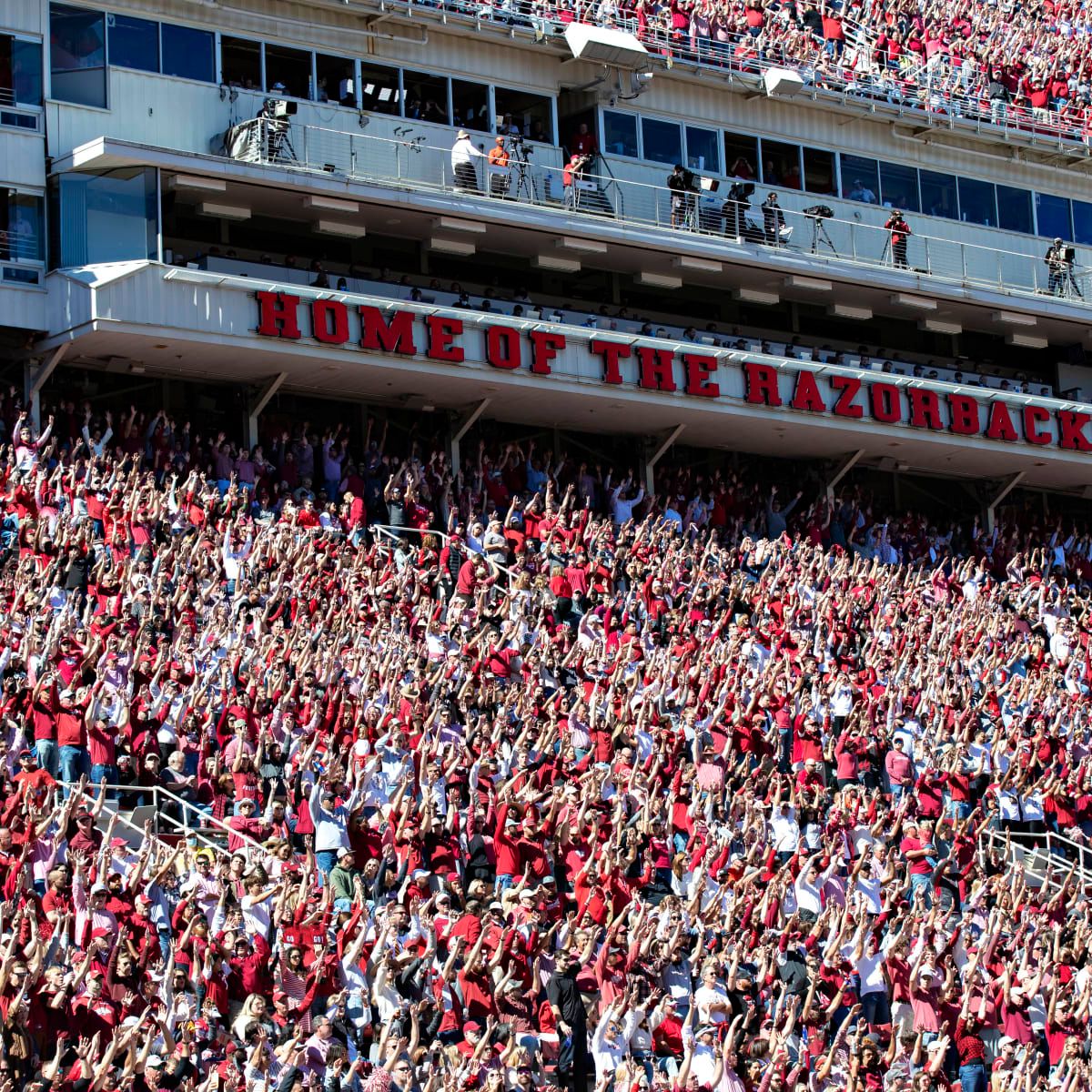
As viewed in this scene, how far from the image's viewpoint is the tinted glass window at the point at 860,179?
3656 centimetres

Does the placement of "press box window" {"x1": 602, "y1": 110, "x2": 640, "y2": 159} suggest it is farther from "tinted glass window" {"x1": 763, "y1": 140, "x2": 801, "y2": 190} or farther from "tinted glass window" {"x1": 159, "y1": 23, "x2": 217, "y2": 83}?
"tinted glass window" {"x1": 159, "y1": 23, "x2": 217, "y2": 83}

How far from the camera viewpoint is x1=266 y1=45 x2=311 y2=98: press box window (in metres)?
30.8

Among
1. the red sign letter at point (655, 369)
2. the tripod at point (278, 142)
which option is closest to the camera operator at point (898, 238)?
the red sign letter at point (655, 369)

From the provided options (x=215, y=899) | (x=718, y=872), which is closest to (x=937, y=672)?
(x=718, y=872)

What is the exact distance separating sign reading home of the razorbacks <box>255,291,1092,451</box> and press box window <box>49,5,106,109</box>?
12.1 ft

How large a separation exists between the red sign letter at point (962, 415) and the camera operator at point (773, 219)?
12.4 ft

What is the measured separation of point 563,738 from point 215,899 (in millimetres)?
5743

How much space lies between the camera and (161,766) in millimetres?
17406

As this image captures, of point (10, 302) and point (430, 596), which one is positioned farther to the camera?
point (10, 302)

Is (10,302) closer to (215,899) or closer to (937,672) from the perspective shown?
(937,672)

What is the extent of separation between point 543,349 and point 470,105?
14.1 ft

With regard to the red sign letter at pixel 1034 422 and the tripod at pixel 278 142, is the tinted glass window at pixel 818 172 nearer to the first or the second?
the red sign letter at pixel 1034 422

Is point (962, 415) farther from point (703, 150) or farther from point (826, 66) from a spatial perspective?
point (826, 66)

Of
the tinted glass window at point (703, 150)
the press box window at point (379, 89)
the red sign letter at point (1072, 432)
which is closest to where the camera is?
the press box window at point (379, 89)
